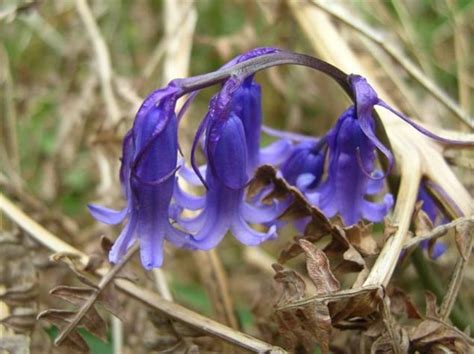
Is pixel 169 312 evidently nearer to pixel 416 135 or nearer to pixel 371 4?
pixel 416 135

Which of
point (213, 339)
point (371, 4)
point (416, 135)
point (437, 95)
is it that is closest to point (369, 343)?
point (213, 339)

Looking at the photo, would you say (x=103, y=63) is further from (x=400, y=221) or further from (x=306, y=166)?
(x=400, y=221)

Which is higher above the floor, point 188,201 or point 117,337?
point 188,201

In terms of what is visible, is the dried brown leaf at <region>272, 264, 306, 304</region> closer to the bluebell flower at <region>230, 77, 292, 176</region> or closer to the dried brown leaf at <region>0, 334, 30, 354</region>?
the bluebell flower at <region>230, 77, 292, 176</region>

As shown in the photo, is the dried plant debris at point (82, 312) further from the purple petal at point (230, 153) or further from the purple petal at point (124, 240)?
the purple petal at point (230, 153)

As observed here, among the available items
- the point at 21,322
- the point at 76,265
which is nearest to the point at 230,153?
the point at 76,265

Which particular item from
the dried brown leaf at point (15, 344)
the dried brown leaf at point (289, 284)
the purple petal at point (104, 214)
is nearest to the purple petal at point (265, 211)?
the dried brown leaf at point (289, 284)
